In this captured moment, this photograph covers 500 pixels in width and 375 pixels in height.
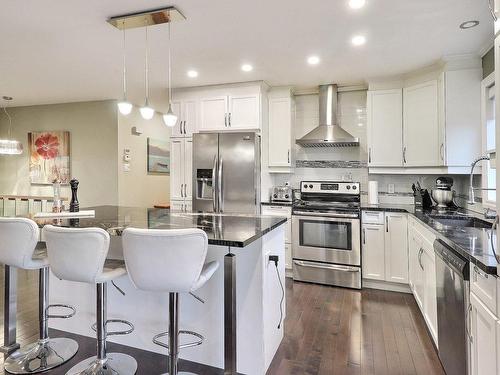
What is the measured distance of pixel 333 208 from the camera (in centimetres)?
378

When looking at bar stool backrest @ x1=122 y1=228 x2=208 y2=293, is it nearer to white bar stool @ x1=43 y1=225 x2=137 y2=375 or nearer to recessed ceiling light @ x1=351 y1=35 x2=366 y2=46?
white bar stool @ x1=43 y1=225 x2=137 y2=375

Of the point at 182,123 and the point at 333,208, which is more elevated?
the point at 182,123

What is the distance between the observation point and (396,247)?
11.7 feet

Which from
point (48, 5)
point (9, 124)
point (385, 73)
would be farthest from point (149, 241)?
point (9, 124)

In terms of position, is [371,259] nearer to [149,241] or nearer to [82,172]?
[149,241]

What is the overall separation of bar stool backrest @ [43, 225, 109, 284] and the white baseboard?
3094mm

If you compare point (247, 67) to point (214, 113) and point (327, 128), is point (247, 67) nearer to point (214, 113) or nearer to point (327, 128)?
point (214, 113)

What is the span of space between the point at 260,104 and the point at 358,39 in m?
1.52

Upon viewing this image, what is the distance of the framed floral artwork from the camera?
5.42 metres

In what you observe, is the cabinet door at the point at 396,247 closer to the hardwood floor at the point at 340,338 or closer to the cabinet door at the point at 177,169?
the hardwood floor at the point at 340,338

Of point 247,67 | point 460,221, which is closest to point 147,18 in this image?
point 247,67

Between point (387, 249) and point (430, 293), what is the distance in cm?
123

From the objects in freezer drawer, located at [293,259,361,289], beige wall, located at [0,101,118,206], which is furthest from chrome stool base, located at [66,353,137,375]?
beige wall, located at [0,101,118,206]

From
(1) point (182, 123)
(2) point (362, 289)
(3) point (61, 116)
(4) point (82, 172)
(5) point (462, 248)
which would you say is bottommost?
(2) point (362, 289)
